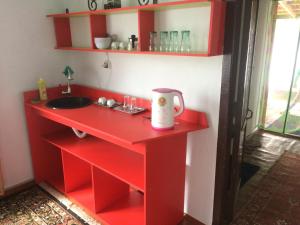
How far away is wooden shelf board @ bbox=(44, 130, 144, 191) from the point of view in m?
1.80

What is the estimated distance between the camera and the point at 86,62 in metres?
2.60

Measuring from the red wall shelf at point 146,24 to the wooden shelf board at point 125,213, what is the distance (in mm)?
1258

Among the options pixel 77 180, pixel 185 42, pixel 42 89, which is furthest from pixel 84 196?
pixel 185 42

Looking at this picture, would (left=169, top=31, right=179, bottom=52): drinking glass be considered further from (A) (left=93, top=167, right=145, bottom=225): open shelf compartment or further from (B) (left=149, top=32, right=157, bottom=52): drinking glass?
(A) (left=93, top=167, right=145, bottom=225): open shelf compartment

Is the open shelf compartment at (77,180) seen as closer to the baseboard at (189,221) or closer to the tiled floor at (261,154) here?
the baseboard at (189,221)

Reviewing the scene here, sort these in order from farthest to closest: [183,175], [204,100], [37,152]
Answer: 1. [37,152]
2. [183,175]
3. [204,100]

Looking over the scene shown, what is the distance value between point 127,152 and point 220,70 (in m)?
1.00

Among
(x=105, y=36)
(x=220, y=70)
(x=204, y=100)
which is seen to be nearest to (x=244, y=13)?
(x=220, y=70)

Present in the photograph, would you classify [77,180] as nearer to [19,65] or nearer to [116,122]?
[116,122]

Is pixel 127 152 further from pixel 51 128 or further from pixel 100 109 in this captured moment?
pixel 51 128

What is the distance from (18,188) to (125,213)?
1.15 m

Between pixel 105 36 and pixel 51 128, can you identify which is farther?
pixel 51 128

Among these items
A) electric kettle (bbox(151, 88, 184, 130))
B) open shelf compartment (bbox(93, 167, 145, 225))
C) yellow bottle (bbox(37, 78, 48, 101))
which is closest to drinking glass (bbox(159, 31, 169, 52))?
electric kettle (bbox(151, 88, 184, 130))

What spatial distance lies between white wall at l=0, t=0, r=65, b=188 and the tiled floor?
2080mm
